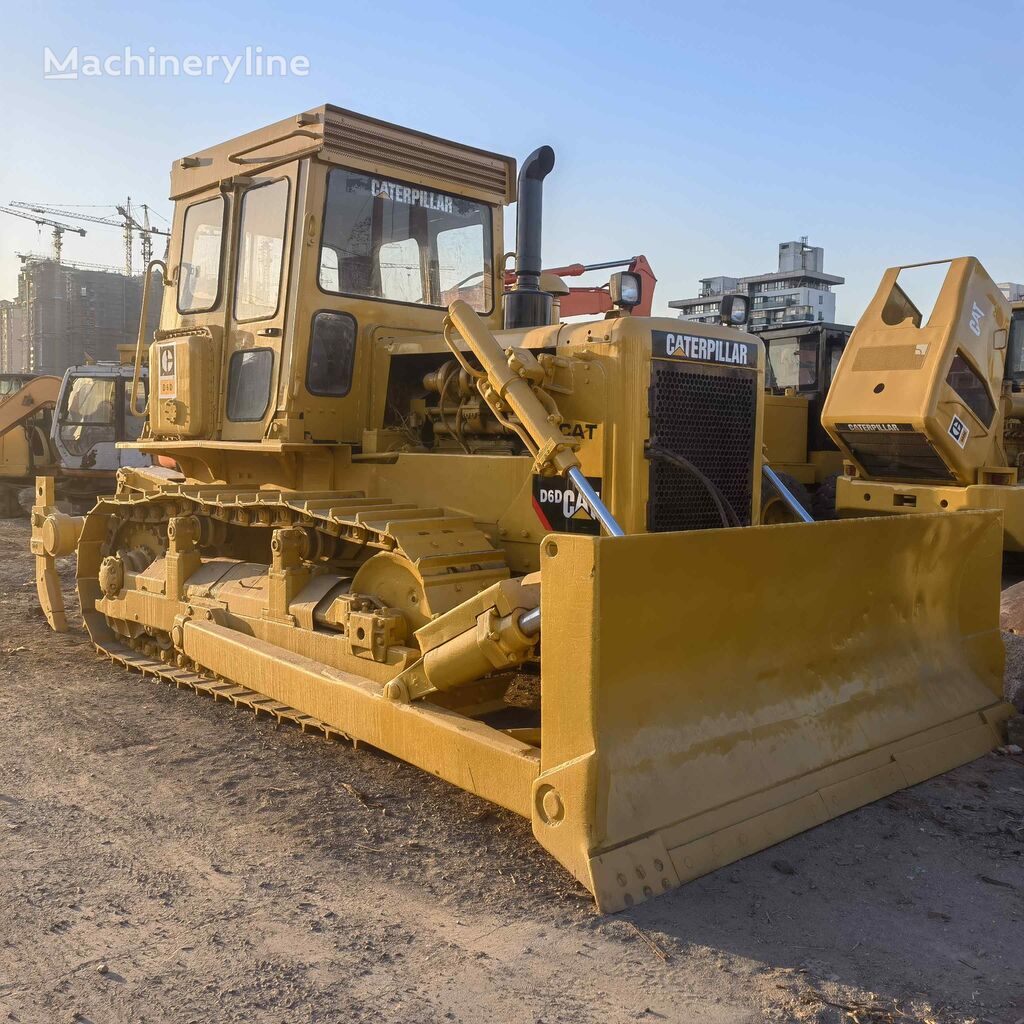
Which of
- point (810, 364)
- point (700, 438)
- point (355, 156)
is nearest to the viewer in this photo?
point (700, 438)

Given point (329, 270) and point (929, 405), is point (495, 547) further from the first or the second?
point (929, 405)

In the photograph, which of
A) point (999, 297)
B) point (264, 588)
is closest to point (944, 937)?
point (264, 588)

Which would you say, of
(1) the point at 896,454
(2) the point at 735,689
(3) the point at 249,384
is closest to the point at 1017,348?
(1) the point at 896,454

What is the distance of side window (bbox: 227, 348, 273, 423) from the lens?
225 inches

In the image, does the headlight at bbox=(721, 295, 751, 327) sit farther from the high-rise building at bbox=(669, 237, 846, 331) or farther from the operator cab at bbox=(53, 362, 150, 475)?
the high-rise building at bbox=(669, 237, 846, 331)

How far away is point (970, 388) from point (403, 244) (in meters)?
5.28

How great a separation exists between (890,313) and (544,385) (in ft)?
18.1

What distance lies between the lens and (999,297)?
909 cm

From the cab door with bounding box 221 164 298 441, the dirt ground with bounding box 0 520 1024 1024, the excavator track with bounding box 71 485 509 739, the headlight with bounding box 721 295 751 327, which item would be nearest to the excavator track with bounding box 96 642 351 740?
the excavator track with bounding box 71 485 509 739

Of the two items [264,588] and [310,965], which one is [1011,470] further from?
[310,965]

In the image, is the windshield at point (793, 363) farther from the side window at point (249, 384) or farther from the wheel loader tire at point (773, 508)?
the side window at point (249, 384)

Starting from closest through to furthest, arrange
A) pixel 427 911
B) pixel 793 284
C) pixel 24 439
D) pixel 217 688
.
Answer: pixel 427 911
pixel 217 688
pixel 24 439
pixel 793 284

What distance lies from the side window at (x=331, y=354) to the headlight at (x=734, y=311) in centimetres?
208

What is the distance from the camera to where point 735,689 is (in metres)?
3.80
